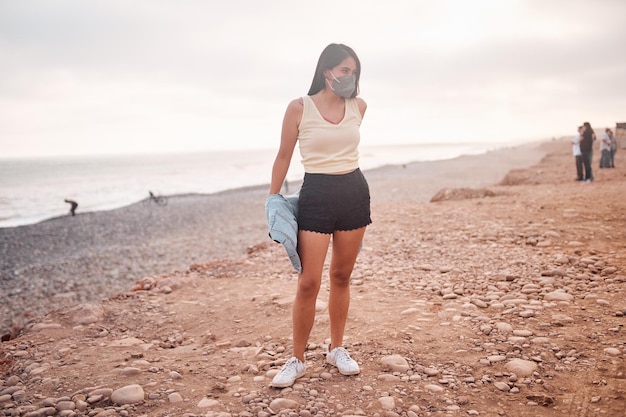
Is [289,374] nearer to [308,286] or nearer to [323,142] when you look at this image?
[308,286]

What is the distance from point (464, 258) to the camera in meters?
6.66

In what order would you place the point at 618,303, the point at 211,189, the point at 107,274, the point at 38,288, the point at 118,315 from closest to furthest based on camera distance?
the point at 618,303, the point at 118,315, the point at 38,288, the point at 107,274, the point at 211,189

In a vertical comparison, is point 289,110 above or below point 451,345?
above

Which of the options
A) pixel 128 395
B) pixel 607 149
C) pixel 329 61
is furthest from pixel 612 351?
pixel 607 149

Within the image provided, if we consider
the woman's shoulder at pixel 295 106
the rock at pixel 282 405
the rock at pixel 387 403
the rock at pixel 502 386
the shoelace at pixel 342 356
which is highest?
the woman's shoulder at pixel 295 106

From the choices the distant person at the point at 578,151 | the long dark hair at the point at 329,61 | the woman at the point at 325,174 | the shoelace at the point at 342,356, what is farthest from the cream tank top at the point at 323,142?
the distant person at the point at 578,151

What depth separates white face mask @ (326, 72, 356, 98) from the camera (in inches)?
122

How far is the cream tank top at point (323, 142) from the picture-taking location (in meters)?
3.06

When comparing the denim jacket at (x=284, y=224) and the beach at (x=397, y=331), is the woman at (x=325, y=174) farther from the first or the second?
the beach at (x=397, y=331)

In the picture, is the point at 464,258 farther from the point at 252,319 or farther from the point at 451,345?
the point at 252,319

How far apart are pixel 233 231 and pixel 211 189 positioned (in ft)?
80.7

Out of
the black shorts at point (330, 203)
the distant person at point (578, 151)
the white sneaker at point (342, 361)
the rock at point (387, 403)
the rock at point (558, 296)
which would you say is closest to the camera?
the rock at point (387, 403)

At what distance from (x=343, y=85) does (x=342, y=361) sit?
7.46 ft

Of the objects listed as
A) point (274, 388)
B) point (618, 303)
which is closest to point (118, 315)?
point (274, 388)
